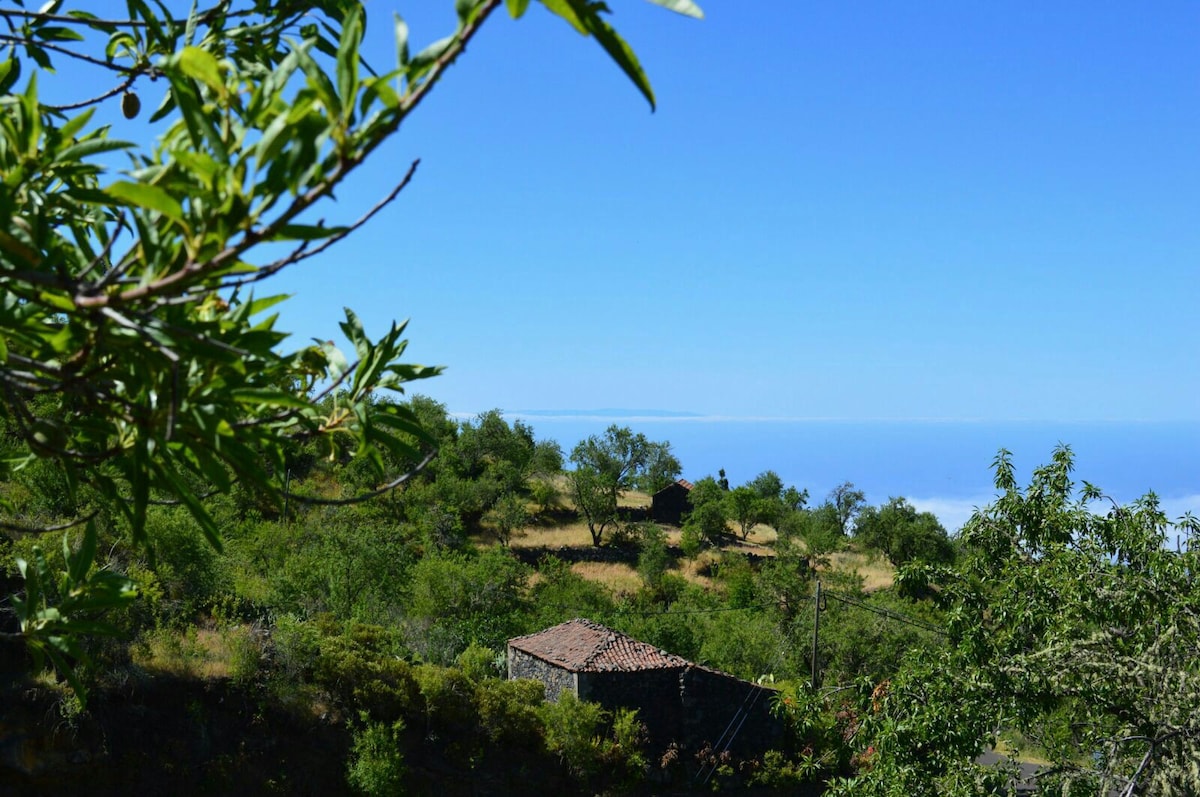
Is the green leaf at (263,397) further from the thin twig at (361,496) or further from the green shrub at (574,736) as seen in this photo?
the green shrub at (574,736)

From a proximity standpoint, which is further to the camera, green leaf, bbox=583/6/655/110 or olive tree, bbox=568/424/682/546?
olive tree, bbox=568/424/682/546

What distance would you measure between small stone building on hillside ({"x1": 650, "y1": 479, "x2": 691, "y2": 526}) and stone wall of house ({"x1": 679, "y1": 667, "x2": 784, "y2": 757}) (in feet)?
105

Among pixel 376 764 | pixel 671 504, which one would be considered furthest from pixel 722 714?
pixel 671 504

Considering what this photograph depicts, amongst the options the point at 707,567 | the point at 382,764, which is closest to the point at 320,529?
the point at 382,764

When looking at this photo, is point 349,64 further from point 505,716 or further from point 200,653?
point 505,716

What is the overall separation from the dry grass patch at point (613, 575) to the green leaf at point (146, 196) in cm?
3981

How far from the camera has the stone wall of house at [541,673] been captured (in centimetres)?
2384

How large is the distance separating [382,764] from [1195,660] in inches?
612

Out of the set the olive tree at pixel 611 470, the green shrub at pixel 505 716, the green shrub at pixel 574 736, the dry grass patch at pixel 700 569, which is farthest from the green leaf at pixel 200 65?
the olive tree at pixel 611 470

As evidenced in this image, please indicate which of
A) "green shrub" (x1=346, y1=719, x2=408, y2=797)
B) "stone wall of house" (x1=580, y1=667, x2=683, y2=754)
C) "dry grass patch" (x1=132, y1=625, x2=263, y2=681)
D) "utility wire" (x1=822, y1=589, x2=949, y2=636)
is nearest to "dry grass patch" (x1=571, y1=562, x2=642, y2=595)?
"utility wire" (x1=822, y1=589, x2=949, y2=636)

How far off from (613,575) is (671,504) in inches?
617

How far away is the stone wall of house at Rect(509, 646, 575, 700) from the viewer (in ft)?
78.2

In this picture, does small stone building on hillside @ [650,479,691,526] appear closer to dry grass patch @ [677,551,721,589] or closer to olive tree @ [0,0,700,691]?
dry grass patch @ [677,551,721,589]

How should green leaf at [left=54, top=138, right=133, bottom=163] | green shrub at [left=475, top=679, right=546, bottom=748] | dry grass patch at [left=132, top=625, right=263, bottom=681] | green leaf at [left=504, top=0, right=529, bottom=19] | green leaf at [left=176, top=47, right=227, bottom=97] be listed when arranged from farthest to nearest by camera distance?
green shrub at [left=475, top=679, right=546, bottom=748], dry grass patch at [left=132, top=625, right=263, bottom=681], green leaf at [left=54, top=138, right=133, bottom=163], green leaf at [left=176, top=47, right=227, bottom=97], green leaf at [left=504, top=0, right=529, bottom=19]
